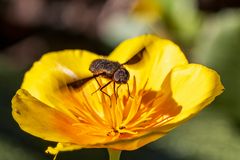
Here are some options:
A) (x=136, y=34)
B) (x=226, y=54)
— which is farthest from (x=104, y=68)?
(x=136, y=34)

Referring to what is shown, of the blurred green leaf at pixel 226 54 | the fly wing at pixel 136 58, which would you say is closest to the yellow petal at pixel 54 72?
the fly wing at pixel 136 58

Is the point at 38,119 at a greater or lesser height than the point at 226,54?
greater

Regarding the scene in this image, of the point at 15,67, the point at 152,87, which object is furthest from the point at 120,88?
the point at 15,67

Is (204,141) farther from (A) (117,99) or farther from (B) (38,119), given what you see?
(B) (38,119)

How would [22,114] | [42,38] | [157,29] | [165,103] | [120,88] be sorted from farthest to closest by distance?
[42,38] < [157,29] < [120,88] < [165,103] < [22,114]

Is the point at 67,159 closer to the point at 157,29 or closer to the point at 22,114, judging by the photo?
the point at 22,114

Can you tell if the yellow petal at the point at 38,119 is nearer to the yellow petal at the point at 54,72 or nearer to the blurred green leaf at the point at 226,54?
the yellow petal at the point at 54,72

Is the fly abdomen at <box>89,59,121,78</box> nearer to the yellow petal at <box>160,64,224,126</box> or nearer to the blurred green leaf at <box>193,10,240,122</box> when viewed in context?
the yellow petal at <box>160,64,224,126</box>
